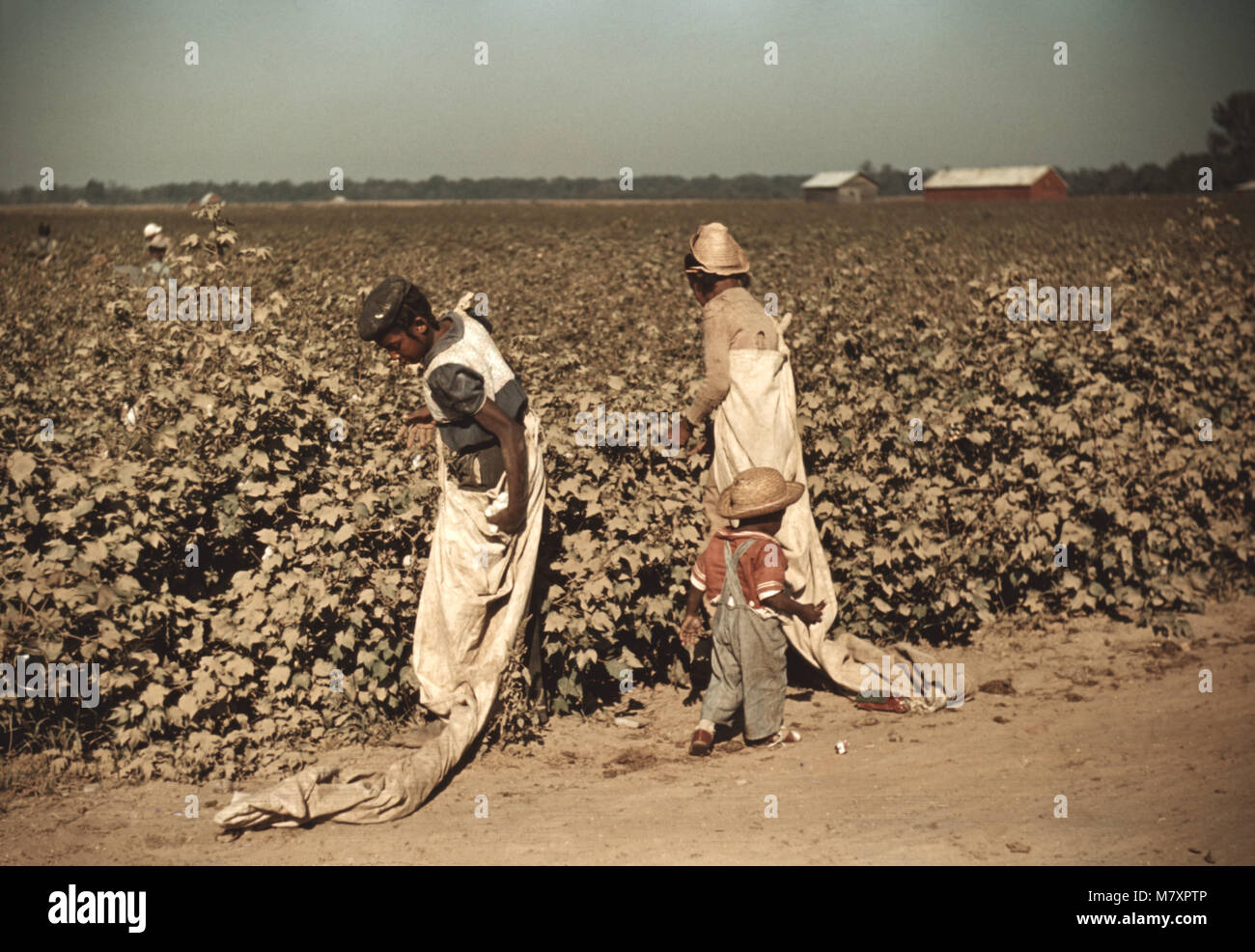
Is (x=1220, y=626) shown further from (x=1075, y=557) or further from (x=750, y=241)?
(x=750, y=241)

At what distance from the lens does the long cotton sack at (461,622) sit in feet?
14.0

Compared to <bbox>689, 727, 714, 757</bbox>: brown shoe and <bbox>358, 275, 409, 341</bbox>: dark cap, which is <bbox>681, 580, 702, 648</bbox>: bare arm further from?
<bbox>358, 275, 409, 341</bbox>: dark cap

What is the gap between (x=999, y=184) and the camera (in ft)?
262

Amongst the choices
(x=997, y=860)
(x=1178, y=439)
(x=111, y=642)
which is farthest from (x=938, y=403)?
(x=111, y=642)

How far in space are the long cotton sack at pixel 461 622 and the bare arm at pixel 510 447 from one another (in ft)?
0.36

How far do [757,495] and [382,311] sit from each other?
5.12 ft

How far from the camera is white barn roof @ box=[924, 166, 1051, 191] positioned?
7926 centimetres

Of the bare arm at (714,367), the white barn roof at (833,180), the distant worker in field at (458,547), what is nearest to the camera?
the distant worker in field at (458,547)

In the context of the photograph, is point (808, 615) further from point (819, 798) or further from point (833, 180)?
point (833, 180)

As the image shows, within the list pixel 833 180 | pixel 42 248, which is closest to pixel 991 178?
pixel 833 180

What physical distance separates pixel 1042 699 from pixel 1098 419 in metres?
2.00

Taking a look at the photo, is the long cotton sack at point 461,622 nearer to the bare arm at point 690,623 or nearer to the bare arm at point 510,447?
the bare arm at point 510,447

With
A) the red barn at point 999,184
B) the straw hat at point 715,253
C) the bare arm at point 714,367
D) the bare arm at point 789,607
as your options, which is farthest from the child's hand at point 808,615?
the red barn at point 999,184

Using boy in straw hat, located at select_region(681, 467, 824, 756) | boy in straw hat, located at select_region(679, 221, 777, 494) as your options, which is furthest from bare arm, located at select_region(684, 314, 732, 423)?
boy in straw hat, located at select_region(681, 467, 824, 756)
